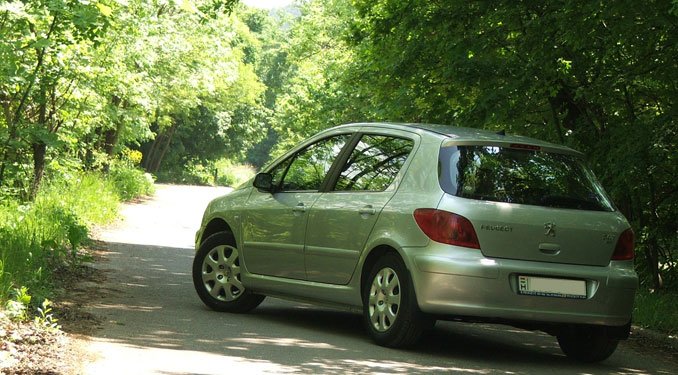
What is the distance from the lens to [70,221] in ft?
57.2

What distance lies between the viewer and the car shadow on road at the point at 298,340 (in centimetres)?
805

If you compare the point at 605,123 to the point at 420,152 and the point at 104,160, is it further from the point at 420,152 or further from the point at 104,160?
the point at 104,160

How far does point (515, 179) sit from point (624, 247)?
0.98 metres

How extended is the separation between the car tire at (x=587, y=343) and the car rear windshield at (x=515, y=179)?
992 mm

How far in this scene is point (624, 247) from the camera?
8945mm

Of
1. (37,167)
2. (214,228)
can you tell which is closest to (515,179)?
(214,228)

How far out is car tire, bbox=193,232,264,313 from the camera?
10.8 m

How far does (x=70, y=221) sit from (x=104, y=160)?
1682cm

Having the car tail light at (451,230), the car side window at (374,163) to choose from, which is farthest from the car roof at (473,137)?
the car tail light at (451,230)

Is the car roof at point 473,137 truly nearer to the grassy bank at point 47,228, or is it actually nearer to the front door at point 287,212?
the front door at point 287,212

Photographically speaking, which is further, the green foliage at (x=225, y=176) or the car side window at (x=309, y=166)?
the green foliage at (x=225, y=176)

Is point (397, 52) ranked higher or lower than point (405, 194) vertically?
higher

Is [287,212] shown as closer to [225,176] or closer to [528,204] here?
[528,204]

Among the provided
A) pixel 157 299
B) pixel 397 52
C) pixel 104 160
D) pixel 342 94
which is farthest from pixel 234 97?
pixel 157 299
